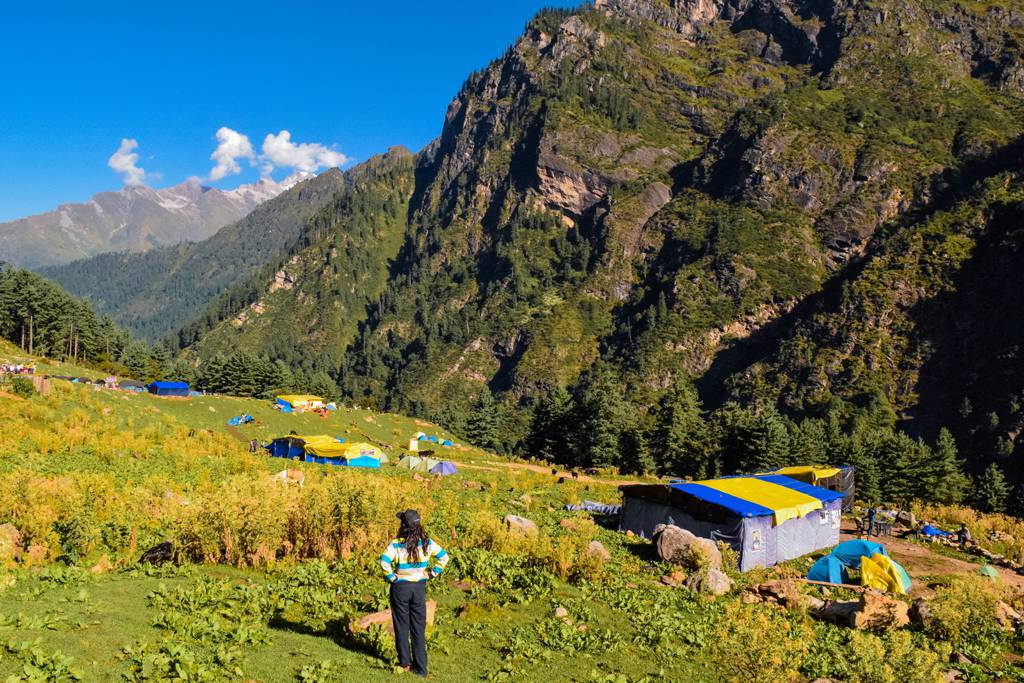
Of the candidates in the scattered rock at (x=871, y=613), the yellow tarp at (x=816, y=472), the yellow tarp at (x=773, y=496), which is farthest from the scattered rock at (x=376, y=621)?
the yellow tarp at (x=816, y=472)

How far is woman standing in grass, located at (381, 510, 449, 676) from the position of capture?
25.3ft

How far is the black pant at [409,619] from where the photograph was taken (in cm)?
772

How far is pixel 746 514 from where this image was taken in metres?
18.8

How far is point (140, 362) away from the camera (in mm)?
105875

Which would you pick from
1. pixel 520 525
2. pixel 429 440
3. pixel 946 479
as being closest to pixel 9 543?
pixel 520 525

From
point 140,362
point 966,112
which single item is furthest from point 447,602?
point 966,112

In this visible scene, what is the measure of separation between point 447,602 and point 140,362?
115493 millimetres

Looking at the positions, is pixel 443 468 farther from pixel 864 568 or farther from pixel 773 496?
pixel 864 568

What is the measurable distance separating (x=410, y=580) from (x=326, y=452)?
34852 millimetres

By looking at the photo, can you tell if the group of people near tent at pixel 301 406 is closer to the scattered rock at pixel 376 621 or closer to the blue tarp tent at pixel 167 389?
the blue tarp tent at pixel 167 389

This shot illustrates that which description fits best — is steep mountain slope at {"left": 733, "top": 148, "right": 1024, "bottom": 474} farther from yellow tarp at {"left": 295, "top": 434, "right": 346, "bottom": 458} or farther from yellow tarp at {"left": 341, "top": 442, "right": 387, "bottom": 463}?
yellow tarp at {"left": 295, "top": 434, "right": 346, "bottom": 458}

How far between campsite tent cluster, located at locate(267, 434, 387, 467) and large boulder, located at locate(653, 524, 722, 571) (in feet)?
83.3

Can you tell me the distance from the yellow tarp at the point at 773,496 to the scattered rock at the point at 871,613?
19.8ft

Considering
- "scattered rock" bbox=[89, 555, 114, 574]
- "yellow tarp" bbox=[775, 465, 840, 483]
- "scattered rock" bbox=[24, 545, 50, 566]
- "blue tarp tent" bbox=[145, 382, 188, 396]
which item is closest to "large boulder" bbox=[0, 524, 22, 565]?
"scattered rock" bbox=[24, 545, 50, 566]
